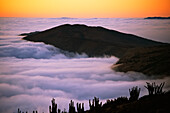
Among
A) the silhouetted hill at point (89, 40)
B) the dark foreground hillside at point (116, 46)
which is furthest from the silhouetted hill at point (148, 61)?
the silhouetted hill at point (89, 40)

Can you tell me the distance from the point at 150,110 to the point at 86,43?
325 feet

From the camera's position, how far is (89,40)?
4530 inches

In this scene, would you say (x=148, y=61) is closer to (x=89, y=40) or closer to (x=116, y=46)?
(x=116, y=46)

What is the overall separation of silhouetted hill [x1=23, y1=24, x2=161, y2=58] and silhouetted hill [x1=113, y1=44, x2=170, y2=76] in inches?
1341

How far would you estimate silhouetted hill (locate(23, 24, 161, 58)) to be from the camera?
103188 mm

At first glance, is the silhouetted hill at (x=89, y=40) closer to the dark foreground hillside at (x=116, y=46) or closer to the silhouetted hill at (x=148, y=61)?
the dark foreground hillside at (x=116, y=46)

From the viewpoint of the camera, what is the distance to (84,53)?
109 meters

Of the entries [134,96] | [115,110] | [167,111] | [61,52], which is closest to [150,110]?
[167,111]

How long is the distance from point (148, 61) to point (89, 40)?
67.0 m

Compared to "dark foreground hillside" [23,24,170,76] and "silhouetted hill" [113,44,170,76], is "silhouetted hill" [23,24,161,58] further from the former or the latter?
"silhouetted hill" [113,44,170,76]

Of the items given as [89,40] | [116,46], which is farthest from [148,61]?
[89,40]

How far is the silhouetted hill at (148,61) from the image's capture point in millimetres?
46178

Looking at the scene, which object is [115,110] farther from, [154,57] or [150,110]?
[154,57]

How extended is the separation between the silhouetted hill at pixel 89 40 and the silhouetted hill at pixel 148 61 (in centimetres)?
3407
